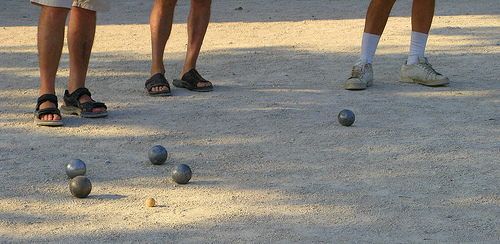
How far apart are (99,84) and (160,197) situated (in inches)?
113

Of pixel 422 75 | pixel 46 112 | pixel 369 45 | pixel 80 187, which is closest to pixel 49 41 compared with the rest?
pixel 46 112

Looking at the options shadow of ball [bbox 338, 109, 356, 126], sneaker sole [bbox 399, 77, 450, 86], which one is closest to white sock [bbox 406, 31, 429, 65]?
sneaker sole [bbox 399, 77, 450, 86]

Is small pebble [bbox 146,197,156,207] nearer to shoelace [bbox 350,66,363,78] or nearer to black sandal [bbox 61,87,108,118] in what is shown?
black sandal [bbox 61,87,108,118]

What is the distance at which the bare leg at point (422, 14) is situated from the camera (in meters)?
5.59

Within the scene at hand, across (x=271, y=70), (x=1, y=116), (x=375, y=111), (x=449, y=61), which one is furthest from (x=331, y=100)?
(x=1, y=116)

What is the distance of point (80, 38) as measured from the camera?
457 cm

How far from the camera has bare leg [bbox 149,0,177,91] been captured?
17.0ft

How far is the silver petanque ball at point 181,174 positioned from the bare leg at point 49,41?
4.93 ft

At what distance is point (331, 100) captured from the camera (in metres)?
5.11

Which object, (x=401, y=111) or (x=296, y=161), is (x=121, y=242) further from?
(x=401, y=111)

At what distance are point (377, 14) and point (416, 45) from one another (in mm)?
537

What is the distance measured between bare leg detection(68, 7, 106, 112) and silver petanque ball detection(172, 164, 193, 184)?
158 cm

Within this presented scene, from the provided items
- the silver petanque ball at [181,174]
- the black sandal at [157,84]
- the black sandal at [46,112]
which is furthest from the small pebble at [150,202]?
the black sandal at [157,84]

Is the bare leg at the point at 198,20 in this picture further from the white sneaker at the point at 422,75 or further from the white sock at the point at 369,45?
the white sneaker at the point at 422,75
